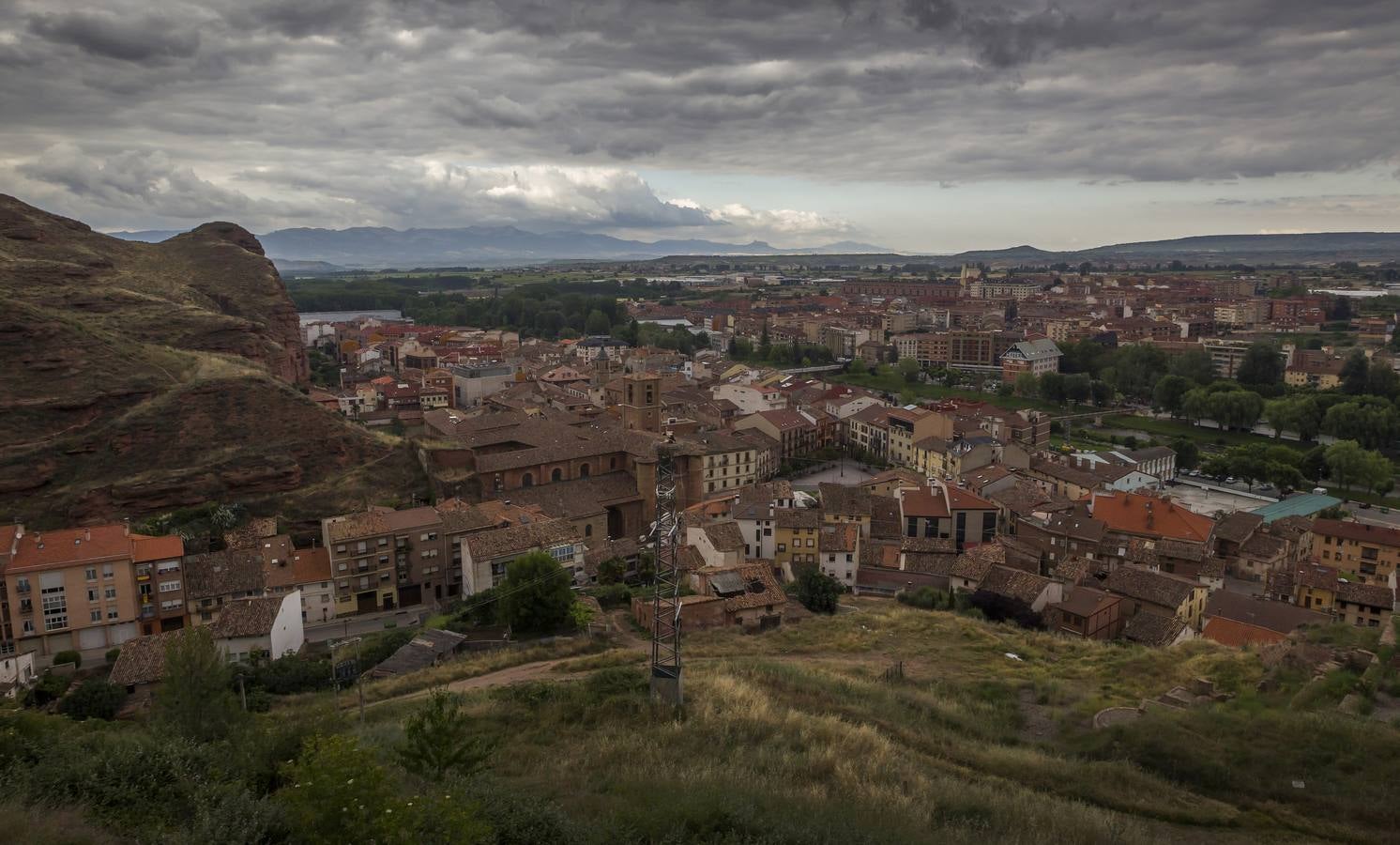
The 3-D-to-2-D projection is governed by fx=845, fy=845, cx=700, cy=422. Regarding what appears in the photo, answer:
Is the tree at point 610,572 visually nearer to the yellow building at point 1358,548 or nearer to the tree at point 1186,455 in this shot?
the yellow building at point 1358,548

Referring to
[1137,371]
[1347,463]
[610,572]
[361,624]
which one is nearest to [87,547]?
[361,624]

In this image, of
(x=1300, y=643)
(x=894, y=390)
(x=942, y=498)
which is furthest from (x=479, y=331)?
(x=1300, y=643)

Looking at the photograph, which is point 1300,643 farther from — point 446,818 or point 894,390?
point 894,390

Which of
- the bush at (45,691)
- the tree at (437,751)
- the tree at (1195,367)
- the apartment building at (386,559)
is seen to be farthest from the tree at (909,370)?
the tree at (437,751)

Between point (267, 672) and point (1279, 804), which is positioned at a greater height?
point (1279, 804)

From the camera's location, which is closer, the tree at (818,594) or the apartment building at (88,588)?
the apartment building at (88,588)
